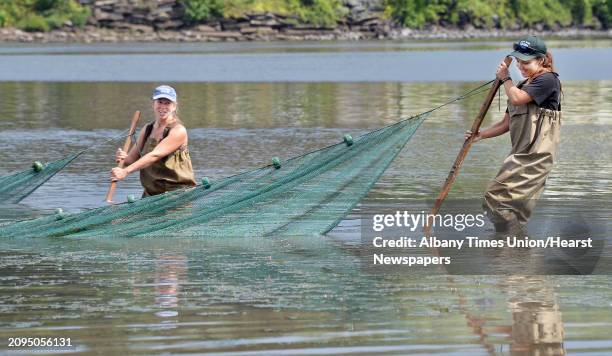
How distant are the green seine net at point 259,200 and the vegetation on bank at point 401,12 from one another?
10385 centimetres

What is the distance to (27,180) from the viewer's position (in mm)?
12500

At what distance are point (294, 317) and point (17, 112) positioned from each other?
873 inches

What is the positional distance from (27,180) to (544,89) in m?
4.50

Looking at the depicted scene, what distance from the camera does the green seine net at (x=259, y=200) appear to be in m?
11.6

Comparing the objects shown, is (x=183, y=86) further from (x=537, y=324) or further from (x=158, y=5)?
(x=158, y=5)

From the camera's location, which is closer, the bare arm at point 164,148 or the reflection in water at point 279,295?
the reflection in water at point 279,295

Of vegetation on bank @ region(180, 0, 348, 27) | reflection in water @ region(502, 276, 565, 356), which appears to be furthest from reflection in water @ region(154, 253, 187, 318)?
vegetation on bank @ region(180, 0, 348, 27)

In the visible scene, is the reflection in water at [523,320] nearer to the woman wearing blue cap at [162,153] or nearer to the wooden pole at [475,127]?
the wooden pole at [475,127]

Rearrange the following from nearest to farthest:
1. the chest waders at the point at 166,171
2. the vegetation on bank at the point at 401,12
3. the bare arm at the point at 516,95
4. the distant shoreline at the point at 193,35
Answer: the bare arm at the point at 516,95 → the chest waders at the point at 166,171 → the distant shoreline at the point at 193,35 → the vegetation on bank at the point at 401,12

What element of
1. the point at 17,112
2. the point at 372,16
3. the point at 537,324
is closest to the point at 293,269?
the point at 537,324

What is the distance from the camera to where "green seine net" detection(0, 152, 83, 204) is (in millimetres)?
12227

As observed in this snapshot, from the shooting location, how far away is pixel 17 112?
29938 mm

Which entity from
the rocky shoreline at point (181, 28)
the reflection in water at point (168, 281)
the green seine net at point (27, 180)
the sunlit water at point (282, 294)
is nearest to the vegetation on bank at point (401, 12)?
the rocky shoreline at point (181, 28)

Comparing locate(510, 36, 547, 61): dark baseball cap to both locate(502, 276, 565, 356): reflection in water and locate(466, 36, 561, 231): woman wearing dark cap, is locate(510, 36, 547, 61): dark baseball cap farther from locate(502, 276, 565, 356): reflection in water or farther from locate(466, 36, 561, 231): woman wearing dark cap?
locate(502, 276, 565, 356): reflection in water
